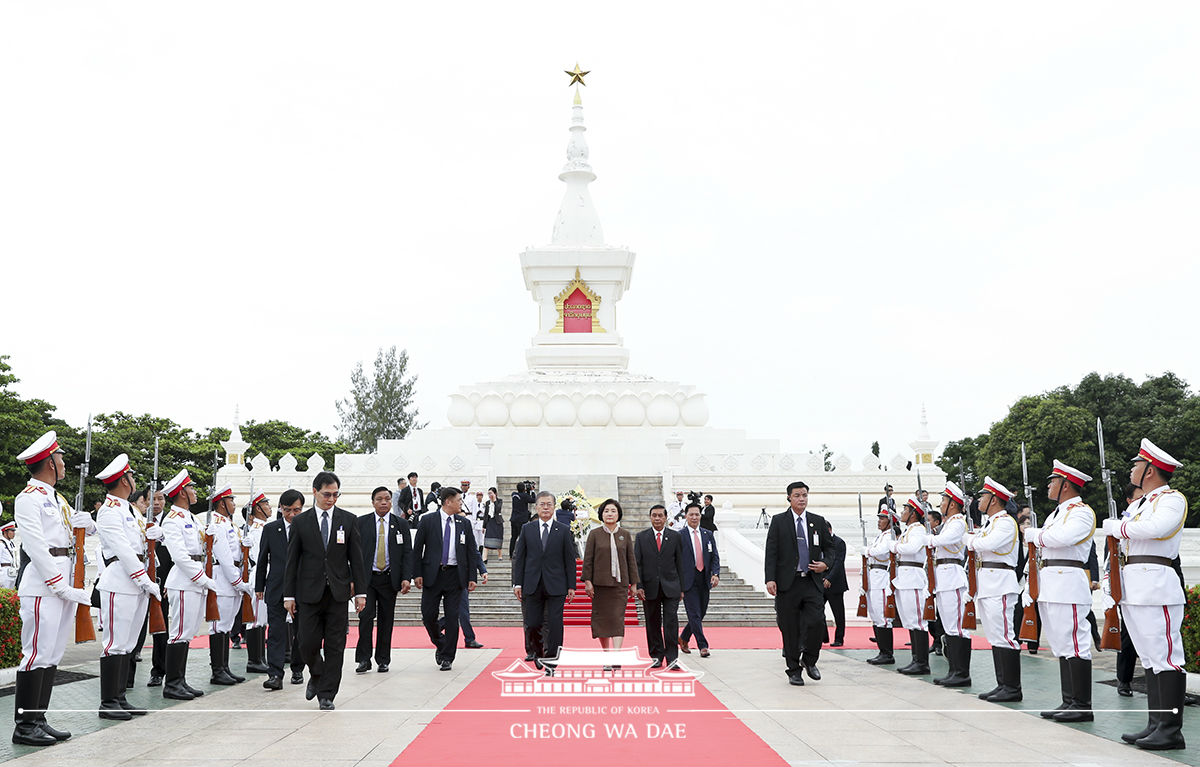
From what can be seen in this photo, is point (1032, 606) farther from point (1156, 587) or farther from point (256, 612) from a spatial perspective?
point (256, 612)

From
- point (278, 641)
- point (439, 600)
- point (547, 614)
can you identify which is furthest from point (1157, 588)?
point (278, 641)

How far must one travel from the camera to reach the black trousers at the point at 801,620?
993 centimetres

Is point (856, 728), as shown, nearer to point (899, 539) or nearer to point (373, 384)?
point (899, 539)

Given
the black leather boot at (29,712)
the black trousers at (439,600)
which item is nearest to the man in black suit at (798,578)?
the black trousers at (439,600)

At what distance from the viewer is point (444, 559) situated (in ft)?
37.3

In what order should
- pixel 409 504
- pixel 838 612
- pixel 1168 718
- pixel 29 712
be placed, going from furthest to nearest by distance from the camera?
pixel 409 504 → pixel 838 612 → pixel 29 712 → pixel 1168 718

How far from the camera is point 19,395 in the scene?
32.2m

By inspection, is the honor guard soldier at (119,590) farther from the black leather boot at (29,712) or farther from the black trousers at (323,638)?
the black trousers at (323,638)

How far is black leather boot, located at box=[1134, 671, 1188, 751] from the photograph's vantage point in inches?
266

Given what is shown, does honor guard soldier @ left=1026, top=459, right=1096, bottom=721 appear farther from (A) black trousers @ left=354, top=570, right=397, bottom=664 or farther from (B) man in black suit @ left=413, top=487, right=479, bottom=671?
(A) black trousers @ left=354, top=570, right=397, bottom=664

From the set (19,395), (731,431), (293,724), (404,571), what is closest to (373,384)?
(19,395)

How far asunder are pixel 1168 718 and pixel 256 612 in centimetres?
806

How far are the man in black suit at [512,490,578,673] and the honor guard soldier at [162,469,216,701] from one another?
2962 mm

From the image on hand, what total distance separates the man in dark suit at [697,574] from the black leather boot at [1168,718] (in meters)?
5.50
